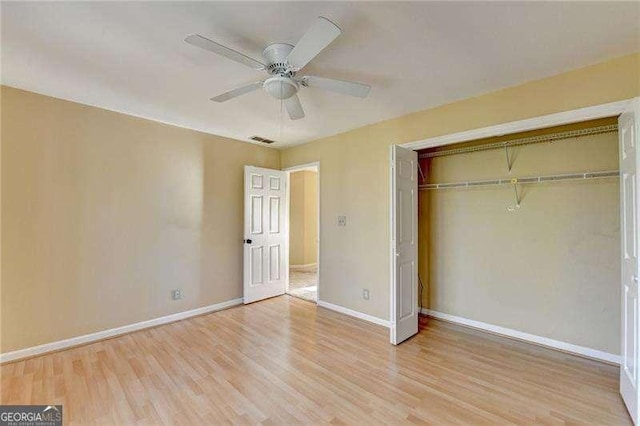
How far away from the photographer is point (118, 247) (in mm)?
3258

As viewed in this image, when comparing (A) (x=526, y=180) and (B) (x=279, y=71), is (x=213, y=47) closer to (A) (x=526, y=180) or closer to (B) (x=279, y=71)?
(B) (x=279, y=71)

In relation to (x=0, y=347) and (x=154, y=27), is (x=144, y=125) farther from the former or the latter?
(x=0, y=347)

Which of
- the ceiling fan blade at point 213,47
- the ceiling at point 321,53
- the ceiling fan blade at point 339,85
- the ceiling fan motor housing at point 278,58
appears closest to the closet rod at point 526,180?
the ceiling at point 321,53

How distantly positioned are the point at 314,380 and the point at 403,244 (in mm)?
1574

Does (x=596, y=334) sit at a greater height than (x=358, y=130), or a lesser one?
lesser

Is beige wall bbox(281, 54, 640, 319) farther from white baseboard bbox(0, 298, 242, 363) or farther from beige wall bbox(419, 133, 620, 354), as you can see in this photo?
white baseboard bbox(0, 298, 242, 363)

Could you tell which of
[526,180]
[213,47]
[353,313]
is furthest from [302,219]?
[213,47]

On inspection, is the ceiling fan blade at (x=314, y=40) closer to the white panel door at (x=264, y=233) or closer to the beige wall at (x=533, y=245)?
the beige wall at (x=533, y=245)

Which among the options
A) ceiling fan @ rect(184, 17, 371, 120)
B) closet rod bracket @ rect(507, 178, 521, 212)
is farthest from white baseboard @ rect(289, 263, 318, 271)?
ceiling fan @ rect(184, 17, 371, 120)

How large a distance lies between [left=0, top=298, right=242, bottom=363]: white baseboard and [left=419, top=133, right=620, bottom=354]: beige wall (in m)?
2.98

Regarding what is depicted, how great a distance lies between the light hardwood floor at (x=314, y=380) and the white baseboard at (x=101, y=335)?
11 centimetres

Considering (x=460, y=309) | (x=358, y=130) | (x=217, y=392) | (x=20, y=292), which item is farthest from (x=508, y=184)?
(x=20, y=292)

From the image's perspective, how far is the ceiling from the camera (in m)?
1.67

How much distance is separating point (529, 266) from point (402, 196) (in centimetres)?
150
